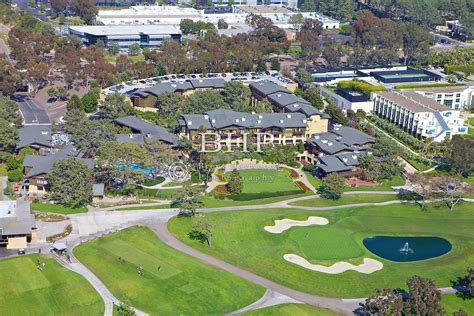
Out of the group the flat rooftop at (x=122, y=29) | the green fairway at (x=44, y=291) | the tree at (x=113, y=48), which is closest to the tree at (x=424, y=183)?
the green fairway at (x=44, y=291)

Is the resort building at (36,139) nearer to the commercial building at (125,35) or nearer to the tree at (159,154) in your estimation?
the tree at (159,154)

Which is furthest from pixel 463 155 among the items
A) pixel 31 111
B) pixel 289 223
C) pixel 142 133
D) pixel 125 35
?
pixel 125 35

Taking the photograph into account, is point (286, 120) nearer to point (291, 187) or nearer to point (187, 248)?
point (291, 187)

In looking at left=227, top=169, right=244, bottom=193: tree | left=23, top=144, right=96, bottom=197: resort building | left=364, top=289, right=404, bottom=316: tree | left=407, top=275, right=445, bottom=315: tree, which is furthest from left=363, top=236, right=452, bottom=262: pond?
left=23, top=144, right=96, bottom=197: resort building

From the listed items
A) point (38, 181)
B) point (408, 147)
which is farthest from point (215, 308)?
point (408, 147)

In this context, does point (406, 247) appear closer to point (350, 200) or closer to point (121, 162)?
point (350, 200)

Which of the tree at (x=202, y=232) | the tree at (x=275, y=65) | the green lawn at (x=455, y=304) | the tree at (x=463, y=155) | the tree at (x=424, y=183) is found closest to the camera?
the green lawn at (x=455, y=304)
